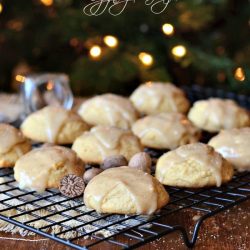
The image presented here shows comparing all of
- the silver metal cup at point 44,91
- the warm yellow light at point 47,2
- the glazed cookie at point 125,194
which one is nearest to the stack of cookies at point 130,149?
the glazed cookie at point 125,194

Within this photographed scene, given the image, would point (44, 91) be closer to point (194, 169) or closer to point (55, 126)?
point (55, 126)

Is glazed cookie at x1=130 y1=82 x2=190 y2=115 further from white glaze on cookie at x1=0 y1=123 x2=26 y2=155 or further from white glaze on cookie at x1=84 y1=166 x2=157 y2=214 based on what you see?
white glaze on cookie at x1=84 y1=166 x2=157 y2=214

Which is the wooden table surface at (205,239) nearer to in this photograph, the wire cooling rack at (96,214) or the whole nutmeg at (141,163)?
the wire cooling rack at (96,214)

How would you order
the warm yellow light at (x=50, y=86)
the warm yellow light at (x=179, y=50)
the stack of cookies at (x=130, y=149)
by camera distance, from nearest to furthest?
the stack of cookies at (x=130, y=149) → the warm yellow light at (x=50, y=86) → the warm yellow light at (x=179, y=50)

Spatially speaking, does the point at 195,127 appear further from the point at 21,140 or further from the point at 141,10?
the point at 141,10

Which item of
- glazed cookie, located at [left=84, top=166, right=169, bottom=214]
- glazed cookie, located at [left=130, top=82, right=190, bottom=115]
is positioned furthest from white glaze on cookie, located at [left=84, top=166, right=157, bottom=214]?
glazed cookie, located at [left=130, top=82, right=190, bottom=115]

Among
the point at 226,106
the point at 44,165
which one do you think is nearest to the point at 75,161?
the point at 44,165
